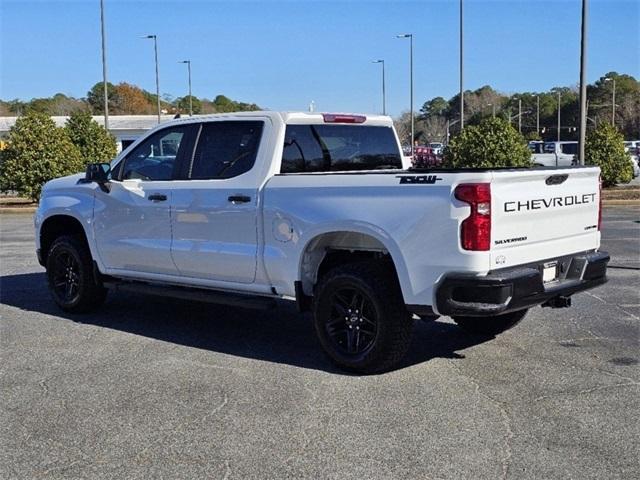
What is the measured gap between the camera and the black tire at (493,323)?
6.67m

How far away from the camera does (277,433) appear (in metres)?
4.46

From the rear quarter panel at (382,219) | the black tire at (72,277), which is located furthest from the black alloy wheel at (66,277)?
the rear quarter panel at (382,219)

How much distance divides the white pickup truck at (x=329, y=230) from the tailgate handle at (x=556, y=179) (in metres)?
0.01

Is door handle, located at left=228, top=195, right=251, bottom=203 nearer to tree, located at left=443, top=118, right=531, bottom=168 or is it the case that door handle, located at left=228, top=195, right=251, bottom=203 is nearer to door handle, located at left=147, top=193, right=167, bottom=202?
door handle, located at left=147, top=193, right=167, bottom=202

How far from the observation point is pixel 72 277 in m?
7.95

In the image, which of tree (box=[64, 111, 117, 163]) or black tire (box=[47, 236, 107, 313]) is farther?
tree (box=[64, 111, 117, 163])

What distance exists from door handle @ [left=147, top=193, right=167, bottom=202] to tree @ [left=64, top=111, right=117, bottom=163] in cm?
1921

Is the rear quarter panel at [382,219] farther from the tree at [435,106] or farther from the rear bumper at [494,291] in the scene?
the tree at [435,106]

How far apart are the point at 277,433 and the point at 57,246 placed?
4.46 m

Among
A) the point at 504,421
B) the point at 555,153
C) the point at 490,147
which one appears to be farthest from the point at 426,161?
the point at 504,421

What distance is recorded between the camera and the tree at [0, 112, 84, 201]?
22.6 meters

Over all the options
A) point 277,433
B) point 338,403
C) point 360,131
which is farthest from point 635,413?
point 360,131

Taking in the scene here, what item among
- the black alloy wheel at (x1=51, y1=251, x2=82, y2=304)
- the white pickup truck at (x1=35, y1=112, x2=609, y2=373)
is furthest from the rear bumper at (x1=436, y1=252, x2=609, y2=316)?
the black alloy wheel at (x1=51, y1=251, x2=82, y2=304)

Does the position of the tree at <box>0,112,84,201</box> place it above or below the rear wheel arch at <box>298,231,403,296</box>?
above
